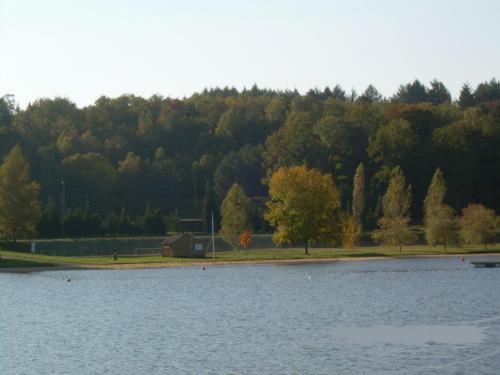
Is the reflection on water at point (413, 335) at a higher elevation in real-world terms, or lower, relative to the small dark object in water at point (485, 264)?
lower

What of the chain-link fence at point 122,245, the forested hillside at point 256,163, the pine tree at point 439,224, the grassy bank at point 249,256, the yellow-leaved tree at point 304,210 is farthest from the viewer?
the forested hillside at point 256,163

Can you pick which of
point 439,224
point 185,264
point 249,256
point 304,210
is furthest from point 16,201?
point 439,224

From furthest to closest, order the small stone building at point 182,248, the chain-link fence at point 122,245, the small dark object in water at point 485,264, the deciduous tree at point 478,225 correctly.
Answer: the chain-link fence at point 122,245, the deciduous tree at point 478,225, the small stone building at point 182,248, the small dark object in water at point 485,264

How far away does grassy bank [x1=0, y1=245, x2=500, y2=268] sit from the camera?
10100 cm

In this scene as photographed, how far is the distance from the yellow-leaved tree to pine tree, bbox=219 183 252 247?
4003 millimetres

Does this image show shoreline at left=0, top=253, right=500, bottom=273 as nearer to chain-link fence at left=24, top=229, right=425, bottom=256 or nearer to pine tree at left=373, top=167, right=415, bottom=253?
pine tree at left=373, top=167, right=415, bottom=253

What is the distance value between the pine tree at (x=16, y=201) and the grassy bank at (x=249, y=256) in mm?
4160

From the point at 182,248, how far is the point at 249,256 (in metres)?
8.02

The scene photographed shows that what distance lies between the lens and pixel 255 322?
57844 mm

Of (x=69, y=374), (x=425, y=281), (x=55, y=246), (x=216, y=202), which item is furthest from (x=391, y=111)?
(x=69, y=374)

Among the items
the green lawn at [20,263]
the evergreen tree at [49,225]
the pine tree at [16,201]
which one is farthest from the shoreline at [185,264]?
the evergreen tree at [49,225]

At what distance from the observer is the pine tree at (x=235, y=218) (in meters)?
117

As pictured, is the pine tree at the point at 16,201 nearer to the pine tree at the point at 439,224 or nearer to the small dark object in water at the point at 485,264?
the pine tree at the point at 439,224

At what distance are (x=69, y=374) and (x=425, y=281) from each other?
154ft
